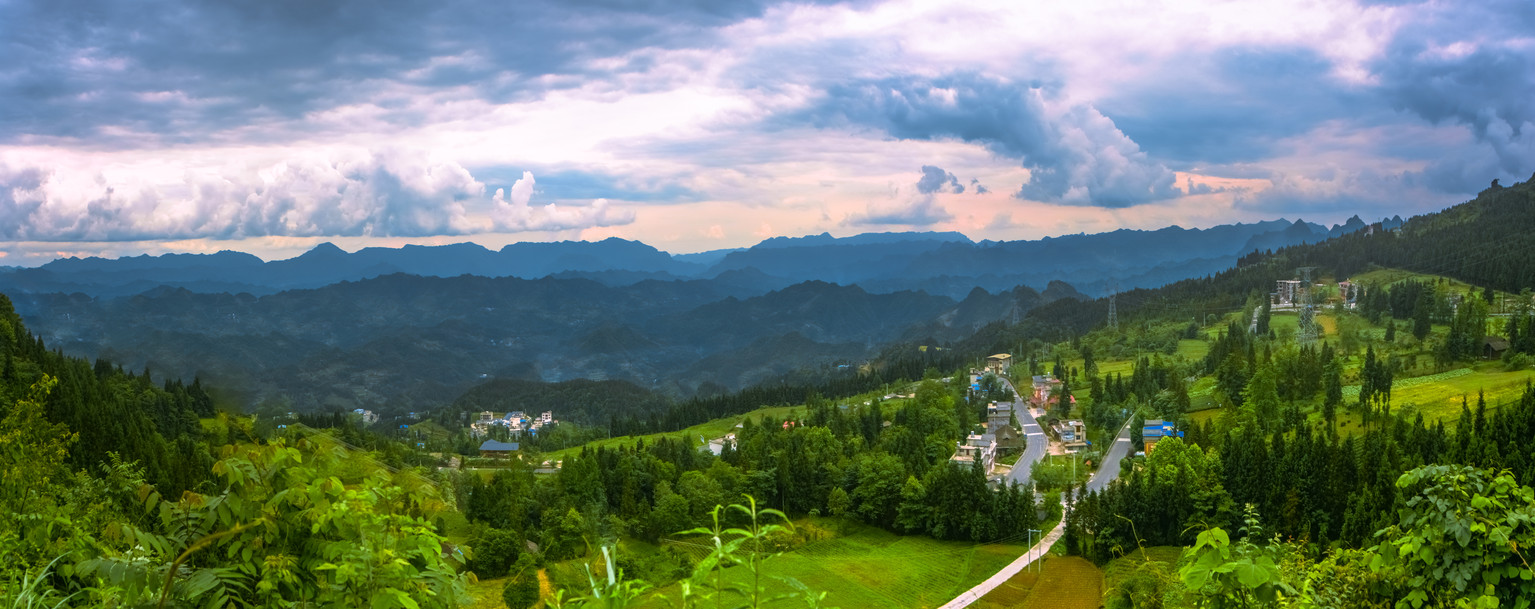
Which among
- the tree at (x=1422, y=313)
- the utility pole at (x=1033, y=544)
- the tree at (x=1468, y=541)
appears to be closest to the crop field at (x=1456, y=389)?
the tree at (x=1422, y=313)

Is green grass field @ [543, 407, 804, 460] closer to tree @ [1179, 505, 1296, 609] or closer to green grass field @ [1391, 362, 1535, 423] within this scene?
green grass field @ [1391, 362, 1535, 423]

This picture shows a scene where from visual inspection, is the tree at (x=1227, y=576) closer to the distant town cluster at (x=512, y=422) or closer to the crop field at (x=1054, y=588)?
the crop field at (x=1054, y=588)

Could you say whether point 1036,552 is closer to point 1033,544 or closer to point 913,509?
point 1033,544

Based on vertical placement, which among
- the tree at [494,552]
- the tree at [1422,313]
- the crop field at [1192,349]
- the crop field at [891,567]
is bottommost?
the crop field at [891,567]

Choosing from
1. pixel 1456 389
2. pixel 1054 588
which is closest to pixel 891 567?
pixel 1054 588

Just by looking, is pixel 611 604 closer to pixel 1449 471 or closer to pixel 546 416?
pixel 1449 471

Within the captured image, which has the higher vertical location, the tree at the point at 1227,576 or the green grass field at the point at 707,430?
the tree at the point at 1227,576
